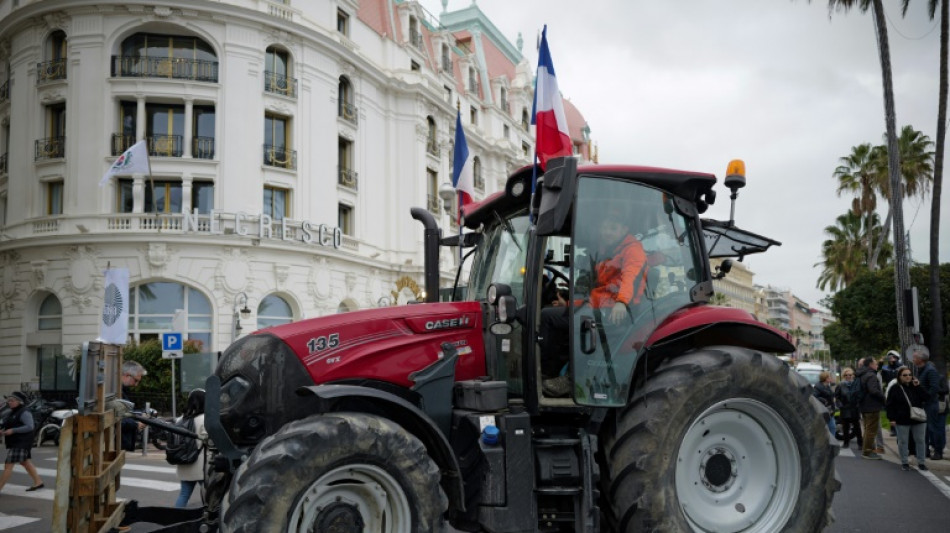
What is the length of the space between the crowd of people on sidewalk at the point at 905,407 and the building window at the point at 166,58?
2473 cm

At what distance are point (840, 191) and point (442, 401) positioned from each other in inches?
1858

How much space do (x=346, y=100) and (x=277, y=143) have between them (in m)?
4.58

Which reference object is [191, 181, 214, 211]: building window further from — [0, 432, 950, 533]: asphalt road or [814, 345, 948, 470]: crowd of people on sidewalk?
[814, 345, 948, 470]: crowd of people on sidewalk

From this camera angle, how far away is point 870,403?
525 inches

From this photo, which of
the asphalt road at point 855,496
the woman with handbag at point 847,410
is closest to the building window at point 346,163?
the asphalt road at point 855,496

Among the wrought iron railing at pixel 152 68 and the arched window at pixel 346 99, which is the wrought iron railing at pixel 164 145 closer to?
the wrought iron railing at pixel 152 68

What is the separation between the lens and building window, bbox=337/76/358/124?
108ft

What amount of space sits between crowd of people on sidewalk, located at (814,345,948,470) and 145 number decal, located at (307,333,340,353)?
8.97 meters

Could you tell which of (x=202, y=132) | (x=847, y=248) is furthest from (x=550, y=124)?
(x=847, y=248)

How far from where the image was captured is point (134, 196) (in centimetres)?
2759

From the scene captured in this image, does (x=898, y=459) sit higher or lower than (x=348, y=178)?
lower

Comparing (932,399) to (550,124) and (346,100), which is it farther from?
(346,100)

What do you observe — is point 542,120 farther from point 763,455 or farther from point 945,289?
point 945,289

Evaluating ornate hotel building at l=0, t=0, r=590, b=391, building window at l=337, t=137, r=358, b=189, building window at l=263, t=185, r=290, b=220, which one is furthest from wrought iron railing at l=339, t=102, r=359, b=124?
building window at l=263, t=185, r=290, b=220
